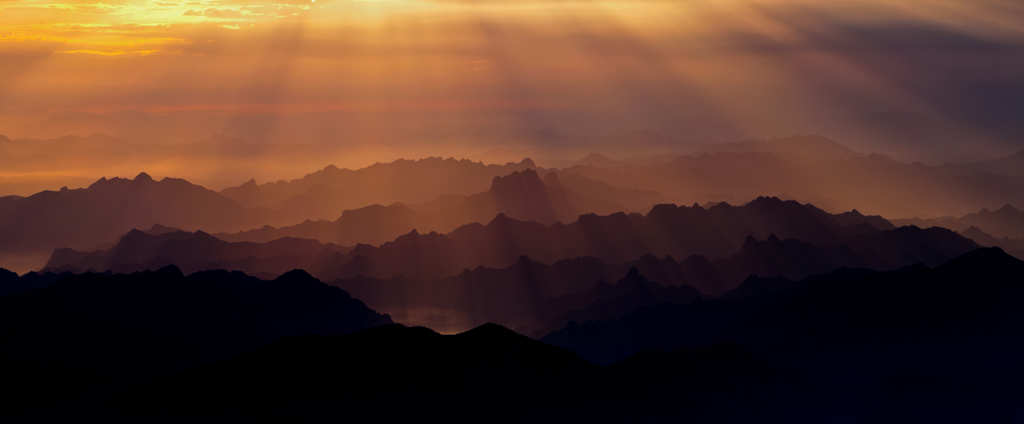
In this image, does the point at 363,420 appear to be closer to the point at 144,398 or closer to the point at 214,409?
the point at 214,409

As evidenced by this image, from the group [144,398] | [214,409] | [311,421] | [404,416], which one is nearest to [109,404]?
[144,398]

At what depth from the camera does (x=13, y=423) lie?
19825cm

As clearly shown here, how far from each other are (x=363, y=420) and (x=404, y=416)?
6.58 m

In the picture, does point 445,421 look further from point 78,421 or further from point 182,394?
point 78,421

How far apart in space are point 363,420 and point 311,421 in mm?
8078

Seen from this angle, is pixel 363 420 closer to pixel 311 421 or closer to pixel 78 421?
pixel 311 421

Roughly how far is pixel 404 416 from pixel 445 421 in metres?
6.52

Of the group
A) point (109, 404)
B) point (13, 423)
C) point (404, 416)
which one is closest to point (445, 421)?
point (404, 416)

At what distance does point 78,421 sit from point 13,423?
13.3m

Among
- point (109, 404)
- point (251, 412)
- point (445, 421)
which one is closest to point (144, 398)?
point (109, 404)

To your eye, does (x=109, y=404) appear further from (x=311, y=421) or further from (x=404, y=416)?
(x=404, y=416)

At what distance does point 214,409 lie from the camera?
195m

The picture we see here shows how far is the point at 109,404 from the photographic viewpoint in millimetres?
199000

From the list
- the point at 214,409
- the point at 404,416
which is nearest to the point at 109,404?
the point at 214,409
